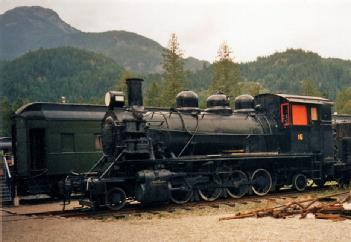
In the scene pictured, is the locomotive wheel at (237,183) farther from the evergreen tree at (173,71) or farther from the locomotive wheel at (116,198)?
the evergreen tree at (173,71)

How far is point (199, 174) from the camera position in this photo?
52.2 ft

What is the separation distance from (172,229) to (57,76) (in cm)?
16924

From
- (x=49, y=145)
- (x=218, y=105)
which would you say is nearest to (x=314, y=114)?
(x=218, y=105)

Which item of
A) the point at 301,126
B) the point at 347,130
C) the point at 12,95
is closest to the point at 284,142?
the point at 301,126

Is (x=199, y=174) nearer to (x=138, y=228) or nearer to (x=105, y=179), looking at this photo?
(x=105, y=179)

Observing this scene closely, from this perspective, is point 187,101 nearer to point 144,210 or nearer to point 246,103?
point 246,103

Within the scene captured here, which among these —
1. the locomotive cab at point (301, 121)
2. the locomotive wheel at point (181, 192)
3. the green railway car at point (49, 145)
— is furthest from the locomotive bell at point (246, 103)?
the green railway car at point (49, 145)

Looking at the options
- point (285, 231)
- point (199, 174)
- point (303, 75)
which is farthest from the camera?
point (303, 75)

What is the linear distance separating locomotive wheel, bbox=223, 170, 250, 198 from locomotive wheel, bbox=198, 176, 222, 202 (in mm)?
323

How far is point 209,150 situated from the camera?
16781 mm

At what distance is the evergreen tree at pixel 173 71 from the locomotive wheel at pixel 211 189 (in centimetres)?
3652

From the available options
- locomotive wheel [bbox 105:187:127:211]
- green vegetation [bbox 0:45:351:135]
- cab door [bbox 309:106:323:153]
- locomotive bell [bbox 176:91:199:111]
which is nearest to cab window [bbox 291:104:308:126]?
cab door [bbox 309:106:323:153]

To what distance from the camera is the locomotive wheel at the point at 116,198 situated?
14.2 m

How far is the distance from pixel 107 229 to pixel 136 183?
4037 millimetres
